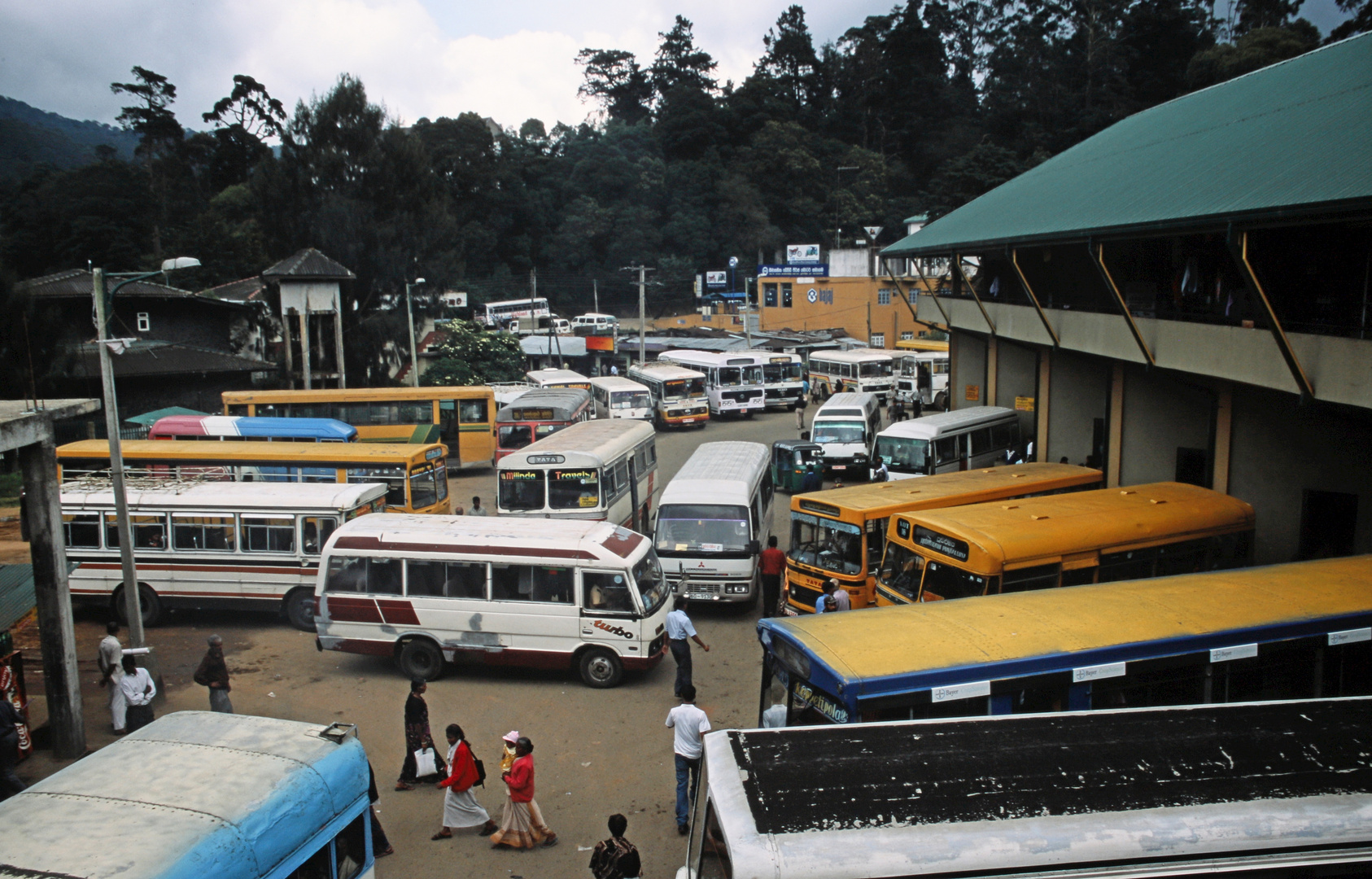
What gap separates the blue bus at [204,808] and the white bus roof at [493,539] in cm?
494

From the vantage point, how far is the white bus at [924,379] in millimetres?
38188

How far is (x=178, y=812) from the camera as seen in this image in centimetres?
→ 498

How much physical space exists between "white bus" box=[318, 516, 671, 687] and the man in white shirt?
330 cm

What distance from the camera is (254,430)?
21906 millimetres

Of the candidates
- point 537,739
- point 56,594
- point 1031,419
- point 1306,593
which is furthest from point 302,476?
point 1031,419

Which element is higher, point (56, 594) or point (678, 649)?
point (56, 594)

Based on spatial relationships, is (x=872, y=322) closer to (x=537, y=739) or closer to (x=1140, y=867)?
(x=537, y=739)

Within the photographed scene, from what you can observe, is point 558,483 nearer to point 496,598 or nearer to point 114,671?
point 496,598

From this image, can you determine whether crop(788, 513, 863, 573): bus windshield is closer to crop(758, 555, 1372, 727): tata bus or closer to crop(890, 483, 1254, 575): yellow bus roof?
crop(890, 483, 1254, 575): yellow bus roof

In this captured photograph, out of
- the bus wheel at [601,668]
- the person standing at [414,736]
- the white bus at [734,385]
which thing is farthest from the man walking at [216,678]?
the white bus at [734,385]

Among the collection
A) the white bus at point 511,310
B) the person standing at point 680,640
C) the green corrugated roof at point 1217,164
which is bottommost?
the person standing at point 680,640

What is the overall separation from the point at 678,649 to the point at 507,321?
57.0 m

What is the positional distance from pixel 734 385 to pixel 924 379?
28.8ft

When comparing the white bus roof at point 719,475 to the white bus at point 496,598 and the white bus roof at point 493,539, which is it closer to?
the white bus roof at point 493,539
